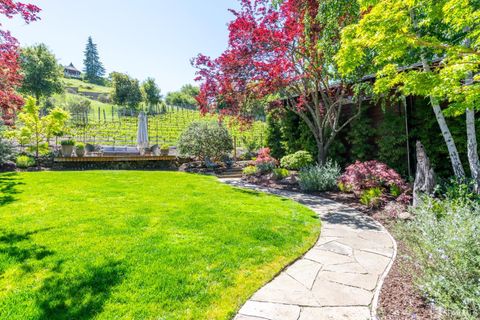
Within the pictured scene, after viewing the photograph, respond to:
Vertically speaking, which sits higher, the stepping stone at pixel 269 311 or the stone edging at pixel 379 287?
the stepping stone at pixel 269 311

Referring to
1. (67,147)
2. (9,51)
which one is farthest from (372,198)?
(67,147)

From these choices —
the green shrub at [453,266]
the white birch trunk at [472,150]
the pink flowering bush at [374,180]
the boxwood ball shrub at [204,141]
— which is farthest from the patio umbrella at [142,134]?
the green shrub at [453,266]

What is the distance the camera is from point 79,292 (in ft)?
7.85

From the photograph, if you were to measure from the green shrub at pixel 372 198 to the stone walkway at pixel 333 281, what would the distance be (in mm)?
1342

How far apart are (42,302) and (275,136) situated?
12365mm

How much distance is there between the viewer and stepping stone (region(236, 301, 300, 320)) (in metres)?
2.23

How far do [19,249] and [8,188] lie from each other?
190 inches

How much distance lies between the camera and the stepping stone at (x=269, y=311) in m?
2.23

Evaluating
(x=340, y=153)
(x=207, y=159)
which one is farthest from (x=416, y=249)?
(x=207, y=159)

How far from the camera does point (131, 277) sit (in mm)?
2662

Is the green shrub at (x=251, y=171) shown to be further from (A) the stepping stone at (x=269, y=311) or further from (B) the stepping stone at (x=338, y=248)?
(A) the stepping stone at (x=269, y=311)

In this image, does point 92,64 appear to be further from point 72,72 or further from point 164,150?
point 164,150

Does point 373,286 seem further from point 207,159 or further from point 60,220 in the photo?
point 207,159

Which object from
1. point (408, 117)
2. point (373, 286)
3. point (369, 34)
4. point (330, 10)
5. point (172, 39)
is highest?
point (172, 39)
